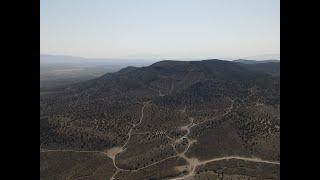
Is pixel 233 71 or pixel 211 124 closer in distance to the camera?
pixel 211 124

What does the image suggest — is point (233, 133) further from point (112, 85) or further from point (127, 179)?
point (112, 85)

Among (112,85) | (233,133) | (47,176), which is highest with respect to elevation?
(112,85)

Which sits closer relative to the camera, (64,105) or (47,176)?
(47,176)

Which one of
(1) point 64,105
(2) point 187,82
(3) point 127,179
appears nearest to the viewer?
(3) point 127,179
